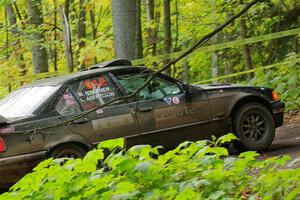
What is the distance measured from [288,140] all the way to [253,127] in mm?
1220

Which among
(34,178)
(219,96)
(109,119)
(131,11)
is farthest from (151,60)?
(34,178)

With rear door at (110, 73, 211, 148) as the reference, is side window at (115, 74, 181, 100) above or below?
above

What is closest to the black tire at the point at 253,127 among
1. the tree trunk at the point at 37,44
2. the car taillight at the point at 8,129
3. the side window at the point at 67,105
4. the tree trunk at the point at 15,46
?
the side window at the point at 67,105

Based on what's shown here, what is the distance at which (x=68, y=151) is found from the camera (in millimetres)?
7430

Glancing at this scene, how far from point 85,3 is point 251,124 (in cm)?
884

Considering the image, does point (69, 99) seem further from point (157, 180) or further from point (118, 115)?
point (157, 180)

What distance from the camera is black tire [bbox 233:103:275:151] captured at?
870 centimetres

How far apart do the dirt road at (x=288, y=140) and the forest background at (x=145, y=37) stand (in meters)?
1.40

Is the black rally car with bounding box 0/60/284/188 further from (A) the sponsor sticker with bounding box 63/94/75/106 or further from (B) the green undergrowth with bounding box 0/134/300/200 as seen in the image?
(B) the green undergrowth with bounding box 0/134/300/200

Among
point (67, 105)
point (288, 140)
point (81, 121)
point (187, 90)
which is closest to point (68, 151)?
point (81, 121)

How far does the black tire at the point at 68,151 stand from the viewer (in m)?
7.32

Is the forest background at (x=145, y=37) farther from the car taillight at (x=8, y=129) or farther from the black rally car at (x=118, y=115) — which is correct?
the car taillight at (x=8, y=129)

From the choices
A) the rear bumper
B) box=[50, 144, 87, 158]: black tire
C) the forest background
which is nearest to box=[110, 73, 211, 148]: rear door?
box=[50, 144, 87, 158]: black tire

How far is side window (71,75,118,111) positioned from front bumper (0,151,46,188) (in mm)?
1077
